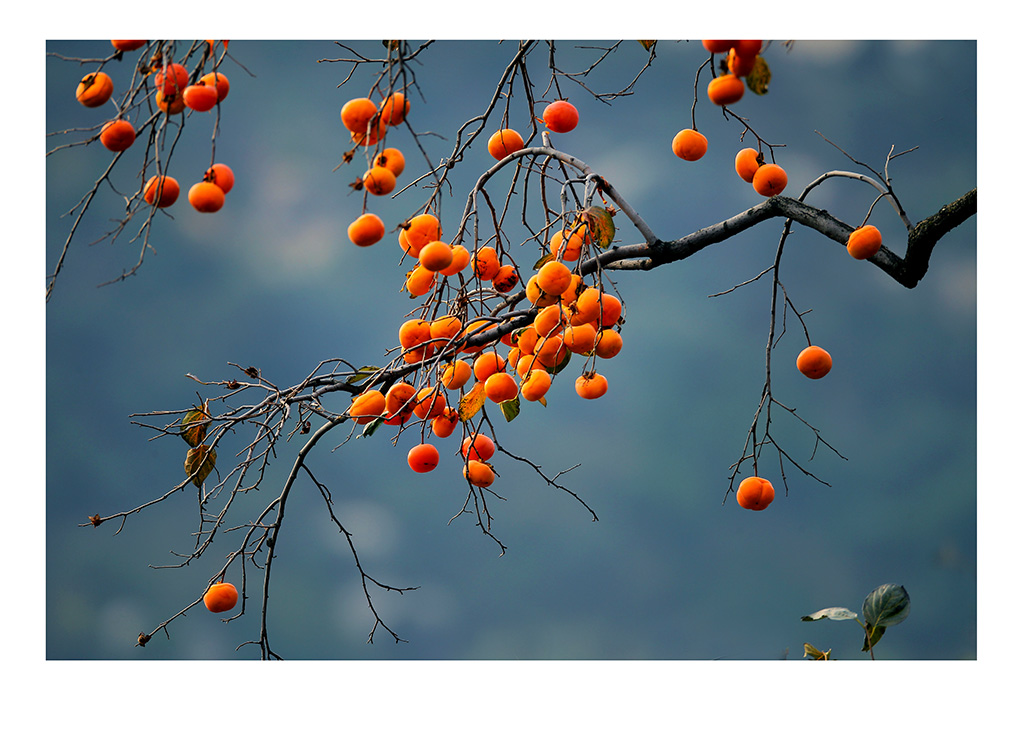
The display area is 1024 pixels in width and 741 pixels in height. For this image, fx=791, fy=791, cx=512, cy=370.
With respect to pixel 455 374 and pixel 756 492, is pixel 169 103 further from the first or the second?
pixel 756 492

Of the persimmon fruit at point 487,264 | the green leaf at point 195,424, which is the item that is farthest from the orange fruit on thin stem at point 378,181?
the green leaf at point 195,424

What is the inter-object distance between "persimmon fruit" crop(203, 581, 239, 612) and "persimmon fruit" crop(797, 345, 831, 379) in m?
1.32

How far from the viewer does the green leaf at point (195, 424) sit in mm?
1714

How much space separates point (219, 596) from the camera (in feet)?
5.27

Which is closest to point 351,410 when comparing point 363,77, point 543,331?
point 543,331

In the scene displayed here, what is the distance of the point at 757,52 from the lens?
1216mm

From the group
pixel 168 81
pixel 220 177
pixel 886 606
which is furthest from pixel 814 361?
pixel 168 81

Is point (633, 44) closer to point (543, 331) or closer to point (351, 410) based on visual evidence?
point (543, 331)

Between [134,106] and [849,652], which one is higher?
[134,106]

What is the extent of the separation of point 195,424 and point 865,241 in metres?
1.44

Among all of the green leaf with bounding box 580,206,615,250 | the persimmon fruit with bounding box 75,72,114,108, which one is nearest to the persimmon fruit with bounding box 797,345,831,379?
the green leaf with bounding box 580,206,615,250

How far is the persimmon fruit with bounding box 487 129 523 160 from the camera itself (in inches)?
68.5

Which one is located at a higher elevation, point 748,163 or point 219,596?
point 748,163
